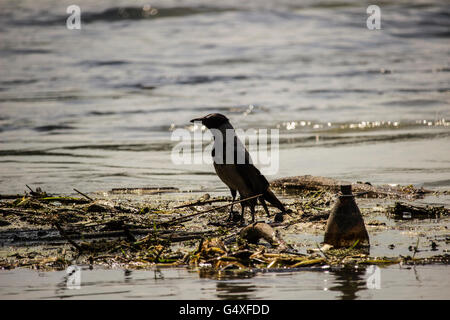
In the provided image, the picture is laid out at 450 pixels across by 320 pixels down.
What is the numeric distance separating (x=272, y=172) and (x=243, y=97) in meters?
8.52

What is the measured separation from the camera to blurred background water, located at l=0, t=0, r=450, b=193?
1080 centimetres

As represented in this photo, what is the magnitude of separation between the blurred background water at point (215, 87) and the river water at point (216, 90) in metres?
0.05

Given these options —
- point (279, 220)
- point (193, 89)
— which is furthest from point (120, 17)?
point (279, 220)

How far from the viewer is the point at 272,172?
403 inches

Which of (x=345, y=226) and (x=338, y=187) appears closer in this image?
(x=345, y=226)

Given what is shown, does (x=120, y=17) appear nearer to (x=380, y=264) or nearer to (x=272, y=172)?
(x=272, y=172)

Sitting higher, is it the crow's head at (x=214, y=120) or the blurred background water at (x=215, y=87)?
the blurred background water at (x=215, y=87)

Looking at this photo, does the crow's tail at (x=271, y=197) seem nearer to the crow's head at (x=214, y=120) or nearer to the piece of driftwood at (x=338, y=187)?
the crow's head at (x=214, y=120)

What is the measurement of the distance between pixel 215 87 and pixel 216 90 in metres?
0.52

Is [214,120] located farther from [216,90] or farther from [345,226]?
[216,90]

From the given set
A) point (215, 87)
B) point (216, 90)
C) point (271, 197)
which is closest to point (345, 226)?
point (271, 197)

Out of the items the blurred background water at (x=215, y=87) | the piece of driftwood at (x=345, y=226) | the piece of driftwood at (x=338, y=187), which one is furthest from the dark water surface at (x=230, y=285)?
the blurred background water at (x=215, y=87)

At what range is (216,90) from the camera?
19922 millimetres

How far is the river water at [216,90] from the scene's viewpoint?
10.3m
